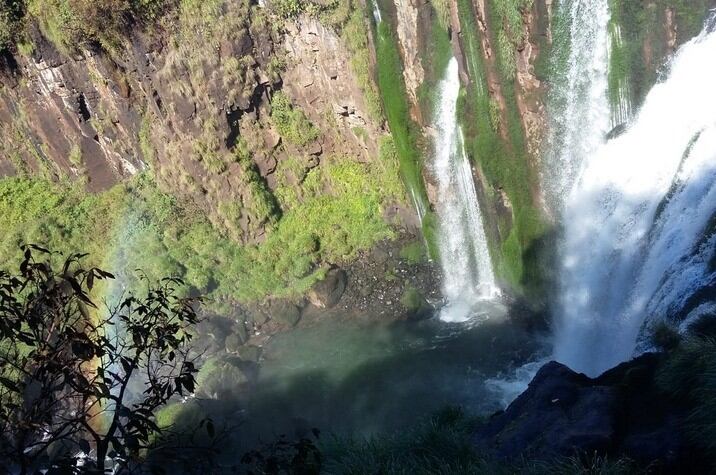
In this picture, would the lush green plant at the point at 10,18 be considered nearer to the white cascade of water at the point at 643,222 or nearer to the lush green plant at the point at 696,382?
the white cascade of water at the point at 643,222

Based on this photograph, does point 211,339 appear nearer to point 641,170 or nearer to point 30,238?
point 30,238

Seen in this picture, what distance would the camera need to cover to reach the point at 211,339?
18.8 m

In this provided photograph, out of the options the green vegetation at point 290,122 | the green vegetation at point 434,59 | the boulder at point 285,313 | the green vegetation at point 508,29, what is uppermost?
the green vegetation at point 290,122

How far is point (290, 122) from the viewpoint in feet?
67.2

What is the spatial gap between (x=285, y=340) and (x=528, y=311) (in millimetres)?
7264

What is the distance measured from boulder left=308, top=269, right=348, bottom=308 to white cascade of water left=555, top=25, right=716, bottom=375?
7.17 meters

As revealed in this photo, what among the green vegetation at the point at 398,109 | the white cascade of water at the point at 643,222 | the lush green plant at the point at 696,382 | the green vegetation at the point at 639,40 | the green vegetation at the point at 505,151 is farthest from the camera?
the green vegetation at the point at 398,109

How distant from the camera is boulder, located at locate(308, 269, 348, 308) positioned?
19344 millimetres

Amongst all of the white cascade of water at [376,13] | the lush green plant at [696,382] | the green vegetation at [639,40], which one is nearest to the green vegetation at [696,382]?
the lush green plant at [696,382]

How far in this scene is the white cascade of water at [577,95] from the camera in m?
13.3

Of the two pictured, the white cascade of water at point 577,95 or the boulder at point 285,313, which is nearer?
the white cascade of water at point 577,95

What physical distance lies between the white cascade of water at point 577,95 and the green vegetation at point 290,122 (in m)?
8.55

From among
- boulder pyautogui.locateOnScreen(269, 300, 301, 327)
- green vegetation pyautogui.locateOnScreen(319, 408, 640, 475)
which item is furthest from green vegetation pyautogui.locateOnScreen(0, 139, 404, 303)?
green vegetation pyautogui.locateOnScreen(319, 408, 640, 475)

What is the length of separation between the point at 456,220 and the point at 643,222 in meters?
6.88
